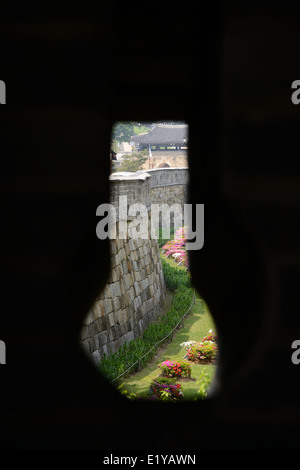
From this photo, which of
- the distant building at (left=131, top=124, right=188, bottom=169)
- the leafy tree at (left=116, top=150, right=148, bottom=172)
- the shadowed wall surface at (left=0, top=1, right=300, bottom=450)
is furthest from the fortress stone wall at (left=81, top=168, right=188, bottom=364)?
the distant building at (left=131, top=124, right=188, bottom=169)

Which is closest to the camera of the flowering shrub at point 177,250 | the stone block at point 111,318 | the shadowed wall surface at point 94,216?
the shadowed wall surface at point 94,216

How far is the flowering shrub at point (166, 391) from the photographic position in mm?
8641

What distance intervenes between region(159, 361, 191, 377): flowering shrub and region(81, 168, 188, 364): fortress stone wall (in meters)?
1.22

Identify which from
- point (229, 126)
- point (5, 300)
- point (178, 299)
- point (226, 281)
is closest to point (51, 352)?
point (5, 300)

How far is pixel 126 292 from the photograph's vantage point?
12438 millimetres

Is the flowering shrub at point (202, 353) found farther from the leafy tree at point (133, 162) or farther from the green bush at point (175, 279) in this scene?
the leafy tree at point (133, 162)

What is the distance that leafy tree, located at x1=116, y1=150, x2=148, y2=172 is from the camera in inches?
1682

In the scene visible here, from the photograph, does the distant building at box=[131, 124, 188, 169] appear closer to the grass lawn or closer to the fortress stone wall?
the fortress stone wall

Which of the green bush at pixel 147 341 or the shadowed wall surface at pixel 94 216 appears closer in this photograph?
the shadowed wall surface at pixel 94 216

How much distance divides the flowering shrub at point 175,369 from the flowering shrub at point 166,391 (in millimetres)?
1278

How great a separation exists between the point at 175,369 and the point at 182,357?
1547 mm

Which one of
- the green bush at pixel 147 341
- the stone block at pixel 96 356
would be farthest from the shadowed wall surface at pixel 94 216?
the stone block at pixel 96 356

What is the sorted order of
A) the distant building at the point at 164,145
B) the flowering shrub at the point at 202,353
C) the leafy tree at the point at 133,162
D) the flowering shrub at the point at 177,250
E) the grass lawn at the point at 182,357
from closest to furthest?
the grass lawn at the point at 182,357 → the flowering shrub at the point at 202,353 → the flowering shrub at the point at 177,250 → the leafy tree at the point at 133,162 → the distant building at the point at 164,145

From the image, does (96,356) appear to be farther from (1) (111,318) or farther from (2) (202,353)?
(2) (202,353)
